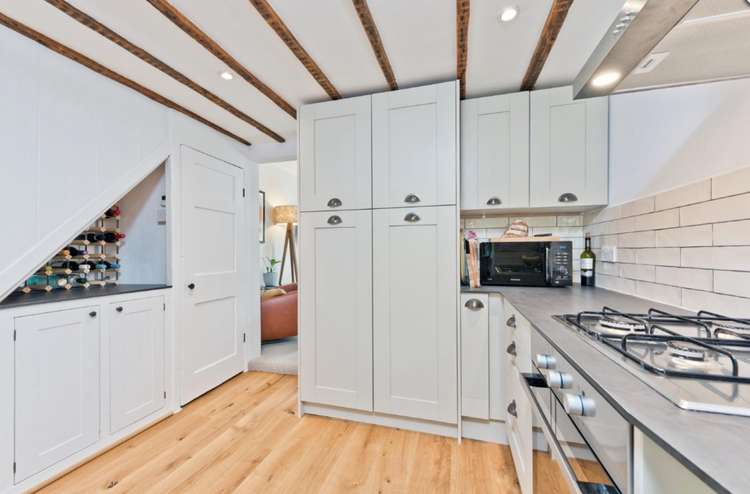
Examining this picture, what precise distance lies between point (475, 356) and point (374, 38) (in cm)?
183

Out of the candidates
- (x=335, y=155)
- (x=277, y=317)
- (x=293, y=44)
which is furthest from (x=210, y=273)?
(x=293, y=44)

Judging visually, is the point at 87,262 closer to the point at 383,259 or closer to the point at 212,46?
the point at 212,46

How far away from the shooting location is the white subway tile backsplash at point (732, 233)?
3.26 ft

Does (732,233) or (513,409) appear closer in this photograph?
(732,233)

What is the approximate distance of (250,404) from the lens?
235 cm

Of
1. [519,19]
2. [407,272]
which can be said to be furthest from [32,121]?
[519,19]

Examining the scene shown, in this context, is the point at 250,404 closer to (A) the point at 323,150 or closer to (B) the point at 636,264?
(A) the point at 323,150

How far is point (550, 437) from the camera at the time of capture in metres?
0.86

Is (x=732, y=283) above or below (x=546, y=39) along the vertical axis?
below

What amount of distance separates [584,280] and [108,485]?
2.90 m

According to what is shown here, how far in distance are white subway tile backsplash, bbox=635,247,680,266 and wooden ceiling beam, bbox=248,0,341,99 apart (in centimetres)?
197

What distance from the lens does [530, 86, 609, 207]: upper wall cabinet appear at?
6.23ft

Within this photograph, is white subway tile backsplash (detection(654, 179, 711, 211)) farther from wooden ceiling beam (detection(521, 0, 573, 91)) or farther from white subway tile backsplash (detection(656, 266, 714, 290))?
wooden ceiling beam (detection(521, 0, 573, 91))

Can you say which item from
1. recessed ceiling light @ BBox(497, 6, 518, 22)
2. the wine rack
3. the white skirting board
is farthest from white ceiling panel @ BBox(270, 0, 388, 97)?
the white skirting board
